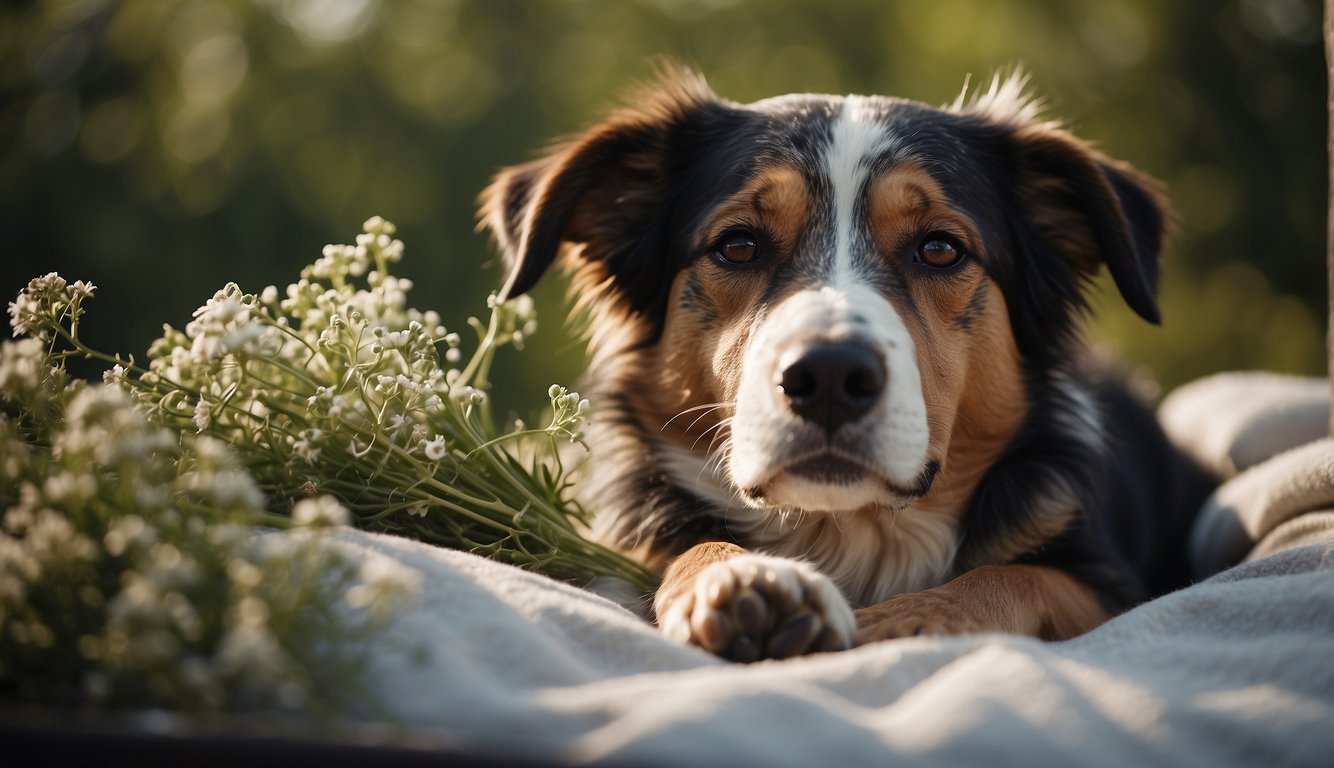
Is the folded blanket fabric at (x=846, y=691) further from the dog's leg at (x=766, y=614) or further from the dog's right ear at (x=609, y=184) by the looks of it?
the dog's right ear at (x=609, y=184)

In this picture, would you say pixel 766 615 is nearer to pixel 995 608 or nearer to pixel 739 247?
pixel 995 608

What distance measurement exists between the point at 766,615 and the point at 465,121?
28.2ft

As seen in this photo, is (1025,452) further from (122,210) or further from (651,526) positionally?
(122,210)

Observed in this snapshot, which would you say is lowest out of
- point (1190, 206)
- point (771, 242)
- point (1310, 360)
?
point (1310, 360)

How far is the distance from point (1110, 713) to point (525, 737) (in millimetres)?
706

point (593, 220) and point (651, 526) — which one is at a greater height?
point (593, 220)

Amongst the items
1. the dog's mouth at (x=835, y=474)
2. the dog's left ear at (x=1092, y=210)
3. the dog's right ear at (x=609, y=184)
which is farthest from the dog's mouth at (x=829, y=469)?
the dog's left ear at (x=1092, y=210)

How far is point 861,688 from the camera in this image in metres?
1.47

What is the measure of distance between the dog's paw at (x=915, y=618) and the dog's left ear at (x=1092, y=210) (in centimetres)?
102

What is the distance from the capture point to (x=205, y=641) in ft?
4.33

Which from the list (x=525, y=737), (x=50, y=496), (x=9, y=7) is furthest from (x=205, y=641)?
(x=9, y=7)

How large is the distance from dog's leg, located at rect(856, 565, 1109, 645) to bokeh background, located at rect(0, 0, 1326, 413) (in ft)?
22.1

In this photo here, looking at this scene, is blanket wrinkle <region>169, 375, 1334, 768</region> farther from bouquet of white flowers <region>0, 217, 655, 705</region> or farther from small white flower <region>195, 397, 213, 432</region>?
small white flower <region>195, 397, 213, 432</region>

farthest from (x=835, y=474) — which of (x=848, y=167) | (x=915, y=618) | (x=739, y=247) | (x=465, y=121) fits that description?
(x=465, y=121)
